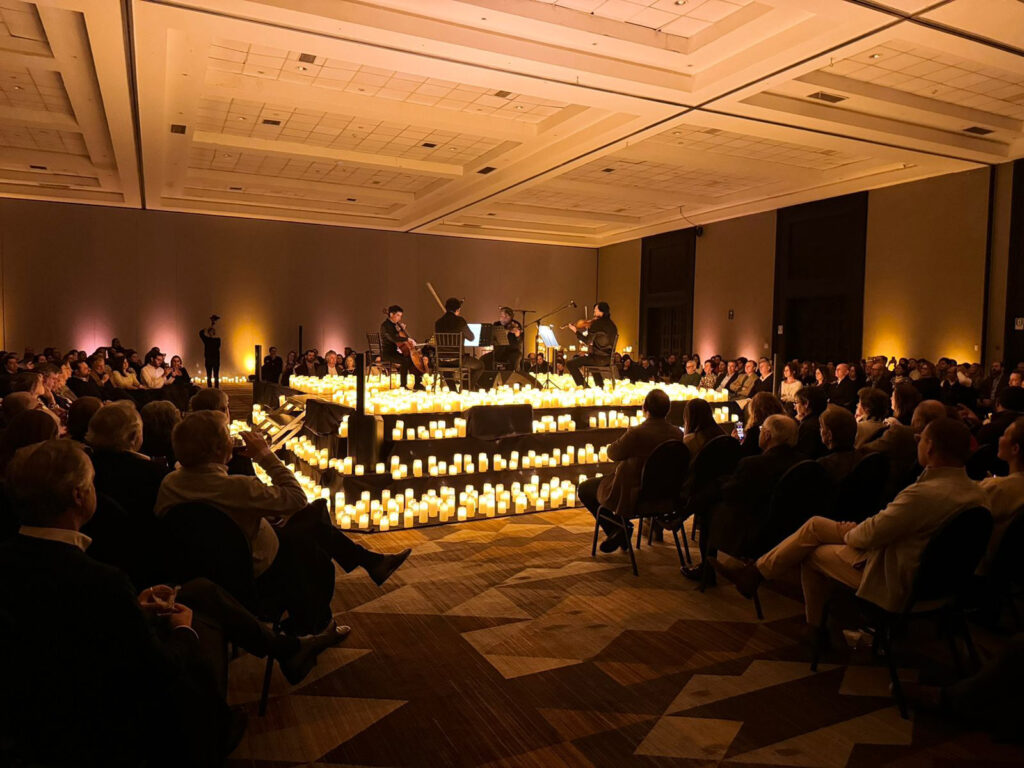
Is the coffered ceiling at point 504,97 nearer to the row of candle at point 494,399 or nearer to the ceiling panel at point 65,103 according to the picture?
the ceiling panel at point 65,103

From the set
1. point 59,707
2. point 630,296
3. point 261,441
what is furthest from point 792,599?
point 630,296

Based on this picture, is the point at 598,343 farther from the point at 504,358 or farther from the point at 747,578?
the point at 747,578

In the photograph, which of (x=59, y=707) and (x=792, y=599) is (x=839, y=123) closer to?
(x=792, y=599)

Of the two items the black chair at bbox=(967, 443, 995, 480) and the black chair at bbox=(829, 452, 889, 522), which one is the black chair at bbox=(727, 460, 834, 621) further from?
the black chair at bbox=(967, 443, 995, 480)

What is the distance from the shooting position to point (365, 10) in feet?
19.9

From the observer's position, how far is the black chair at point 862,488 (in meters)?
3.45

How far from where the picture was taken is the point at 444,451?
6109mm

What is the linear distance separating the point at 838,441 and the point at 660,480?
101 centimetres

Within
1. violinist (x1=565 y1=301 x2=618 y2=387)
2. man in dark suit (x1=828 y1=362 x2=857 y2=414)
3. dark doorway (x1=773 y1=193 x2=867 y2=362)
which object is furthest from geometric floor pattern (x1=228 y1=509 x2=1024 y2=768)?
dark doorway (x1=773 y1=193 x2=867 y2=362)

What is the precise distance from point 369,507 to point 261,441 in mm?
2434

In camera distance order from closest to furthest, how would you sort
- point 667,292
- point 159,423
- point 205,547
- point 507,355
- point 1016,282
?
point 205,547
point 159,423
point 1016,282
point 507,355
point 667,292

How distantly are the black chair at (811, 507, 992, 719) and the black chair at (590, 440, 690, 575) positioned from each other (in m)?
1.46

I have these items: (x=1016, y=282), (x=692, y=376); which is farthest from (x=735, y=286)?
(x=1016, y=282)

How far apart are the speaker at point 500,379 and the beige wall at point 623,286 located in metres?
9.00
